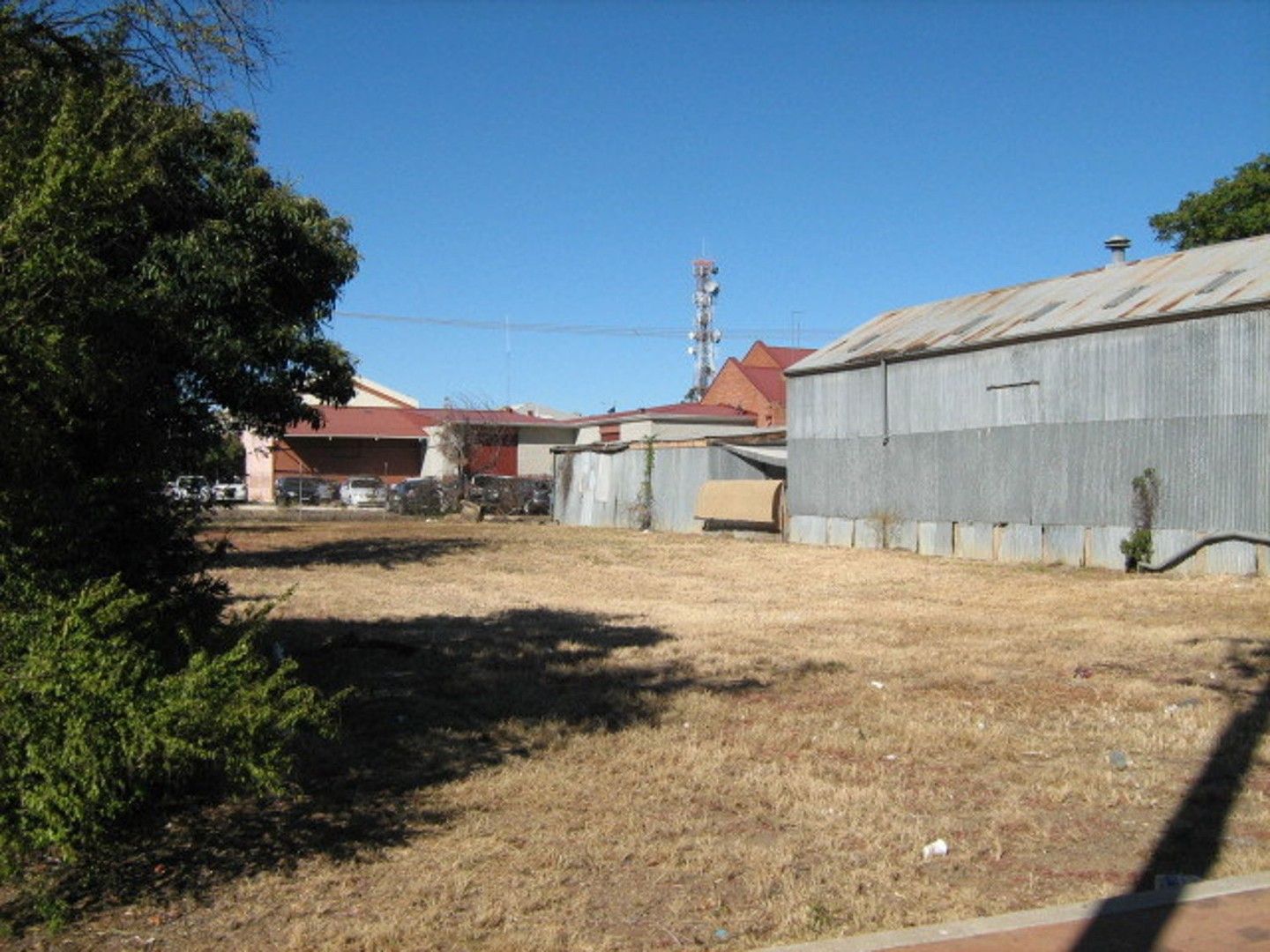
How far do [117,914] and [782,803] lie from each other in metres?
3.25

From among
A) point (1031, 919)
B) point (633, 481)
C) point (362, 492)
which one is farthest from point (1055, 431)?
point (362, 492)

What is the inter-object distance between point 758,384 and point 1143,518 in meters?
32.1

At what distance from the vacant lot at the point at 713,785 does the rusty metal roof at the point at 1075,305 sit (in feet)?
28.3

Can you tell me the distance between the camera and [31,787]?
4629 mm

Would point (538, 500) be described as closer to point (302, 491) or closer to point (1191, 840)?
point (302, 491)

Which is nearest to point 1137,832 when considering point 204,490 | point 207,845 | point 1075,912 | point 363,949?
point 1075,912

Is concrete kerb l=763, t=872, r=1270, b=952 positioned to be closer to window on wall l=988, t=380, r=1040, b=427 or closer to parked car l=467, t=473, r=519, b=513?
window on wall l=988, t=380, r=1040, b=427

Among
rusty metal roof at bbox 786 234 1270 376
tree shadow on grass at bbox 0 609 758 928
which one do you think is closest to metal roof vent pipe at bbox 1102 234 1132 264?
rusty metal roof at bbox 786 234 1270 376

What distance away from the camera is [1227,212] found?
39812mm

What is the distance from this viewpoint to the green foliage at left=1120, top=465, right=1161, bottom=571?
2092 cm

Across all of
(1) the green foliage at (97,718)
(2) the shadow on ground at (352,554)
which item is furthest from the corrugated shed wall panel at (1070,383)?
(1) the green foliage at (97,718)

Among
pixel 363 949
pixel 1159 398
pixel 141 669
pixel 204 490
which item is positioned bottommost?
pixel 363 949

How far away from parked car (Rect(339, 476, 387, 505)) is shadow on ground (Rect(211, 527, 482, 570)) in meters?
20.8

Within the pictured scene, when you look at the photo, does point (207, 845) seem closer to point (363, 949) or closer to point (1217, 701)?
point (363, 949)
